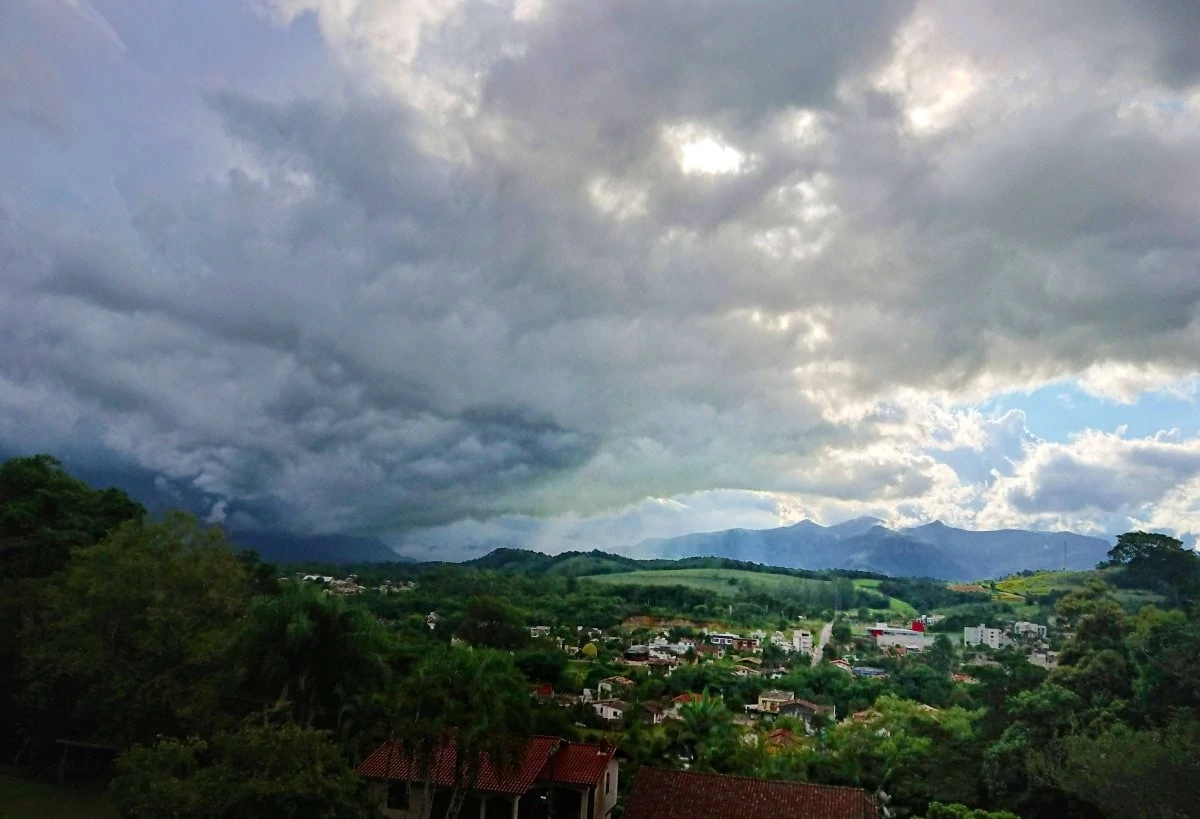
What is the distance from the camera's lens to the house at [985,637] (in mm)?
107950

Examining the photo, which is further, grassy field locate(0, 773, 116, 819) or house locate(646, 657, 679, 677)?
house locate(646, 657, 679, 677)

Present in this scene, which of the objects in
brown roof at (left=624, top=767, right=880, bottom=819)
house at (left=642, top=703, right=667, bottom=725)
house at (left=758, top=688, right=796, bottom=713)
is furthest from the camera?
house at (left=758, top=688, right=796, bottom=713)

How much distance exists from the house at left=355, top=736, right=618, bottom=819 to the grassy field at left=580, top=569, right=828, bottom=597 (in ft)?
421

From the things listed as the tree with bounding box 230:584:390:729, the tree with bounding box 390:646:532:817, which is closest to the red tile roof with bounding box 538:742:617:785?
the tree with bounding box 390:646:532:817

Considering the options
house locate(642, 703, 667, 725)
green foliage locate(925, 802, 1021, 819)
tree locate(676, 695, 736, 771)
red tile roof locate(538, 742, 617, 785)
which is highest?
red tile roof locate(538, 742, 617, 785)

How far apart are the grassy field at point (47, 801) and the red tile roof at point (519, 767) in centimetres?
827

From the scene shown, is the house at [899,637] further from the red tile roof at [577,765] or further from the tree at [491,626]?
the red tile roof at [577,765]

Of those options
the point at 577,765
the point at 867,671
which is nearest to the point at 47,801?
the point at 577,765

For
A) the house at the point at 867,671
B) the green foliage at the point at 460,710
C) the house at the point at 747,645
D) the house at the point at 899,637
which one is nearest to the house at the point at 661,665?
the house at the point at 747,645

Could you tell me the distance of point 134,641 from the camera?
27641 millimetres

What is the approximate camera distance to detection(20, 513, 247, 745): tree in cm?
2644

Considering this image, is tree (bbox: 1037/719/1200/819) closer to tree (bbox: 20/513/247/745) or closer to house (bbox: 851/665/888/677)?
tree (bbox: 20/513/247/745)

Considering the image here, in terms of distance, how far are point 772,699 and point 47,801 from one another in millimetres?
53558

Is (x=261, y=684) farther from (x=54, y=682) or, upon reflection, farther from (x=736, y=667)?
(x=736, y=667)
